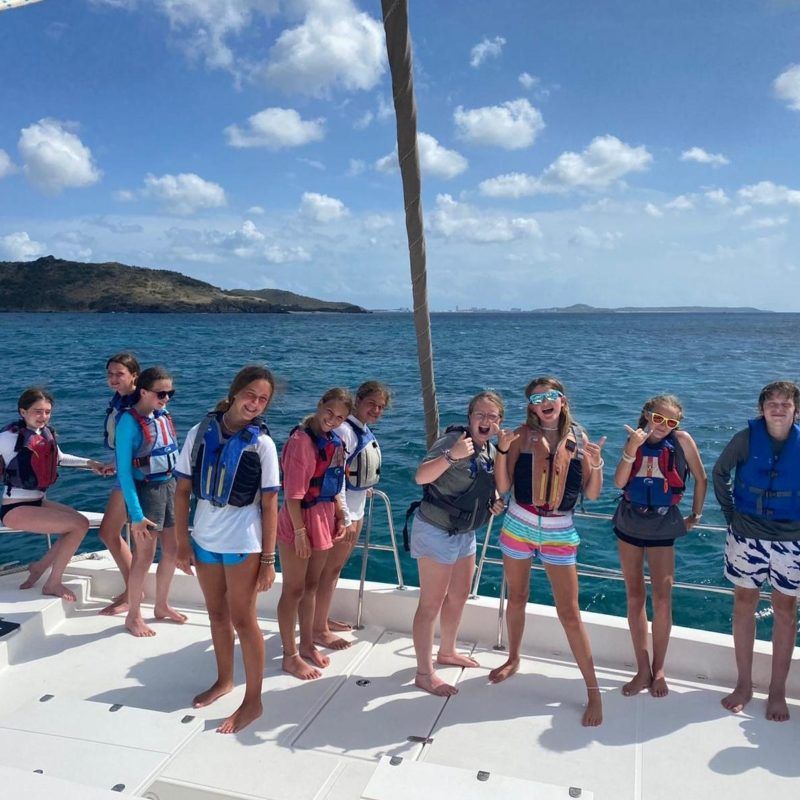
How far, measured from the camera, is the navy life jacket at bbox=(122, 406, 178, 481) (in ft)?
12.4

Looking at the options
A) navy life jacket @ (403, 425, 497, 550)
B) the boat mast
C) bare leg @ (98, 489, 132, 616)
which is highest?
the boat mast

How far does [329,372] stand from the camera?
28.6 m

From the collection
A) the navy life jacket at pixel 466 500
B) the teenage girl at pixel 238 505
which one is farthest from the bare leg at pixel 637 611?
the teenage girl at pixel 238 505

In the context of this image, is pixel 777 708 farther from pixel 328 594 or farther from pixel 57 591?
pixel 57 591

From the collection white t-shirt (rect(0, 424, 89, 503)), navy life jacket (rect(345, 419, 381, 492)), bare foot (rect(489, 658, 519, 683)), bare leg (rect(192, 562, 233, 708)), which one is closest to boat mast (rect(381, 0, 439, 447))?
navy life jacket (rect(345, 419, 381, 492))

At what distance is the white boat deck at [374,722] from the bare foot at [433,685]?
4 centimetres

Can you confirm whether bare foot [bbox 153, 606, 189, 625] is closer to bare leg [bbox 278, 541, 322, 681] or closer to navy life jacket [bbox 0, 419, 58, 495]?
bare leg [bbox 278, 541, 322, 681]

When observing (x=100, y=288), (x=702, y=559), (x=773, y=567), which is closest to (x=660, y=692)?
(x=773, y=567)

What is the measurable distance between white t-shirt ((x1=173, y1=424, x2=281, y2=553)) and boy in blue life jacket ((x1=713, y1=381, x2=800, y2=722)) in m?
2.15

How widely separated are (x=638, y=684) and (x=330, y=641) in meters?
1.69

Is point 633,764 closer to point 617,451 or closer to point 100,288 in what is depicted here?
point 617,451

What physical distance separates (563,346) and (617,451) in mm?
38747

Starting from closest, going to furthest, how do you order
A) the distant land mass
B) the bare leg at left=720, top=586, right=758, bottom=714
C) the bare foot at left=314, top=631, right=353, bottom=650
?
the bare leg at left=720, top=586, right=758, bottom=714
the bare foot at left=314, top=631, right=353, bottom=650
the distant land mass

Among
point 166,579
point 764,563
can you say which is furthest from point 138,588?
point 764,563
